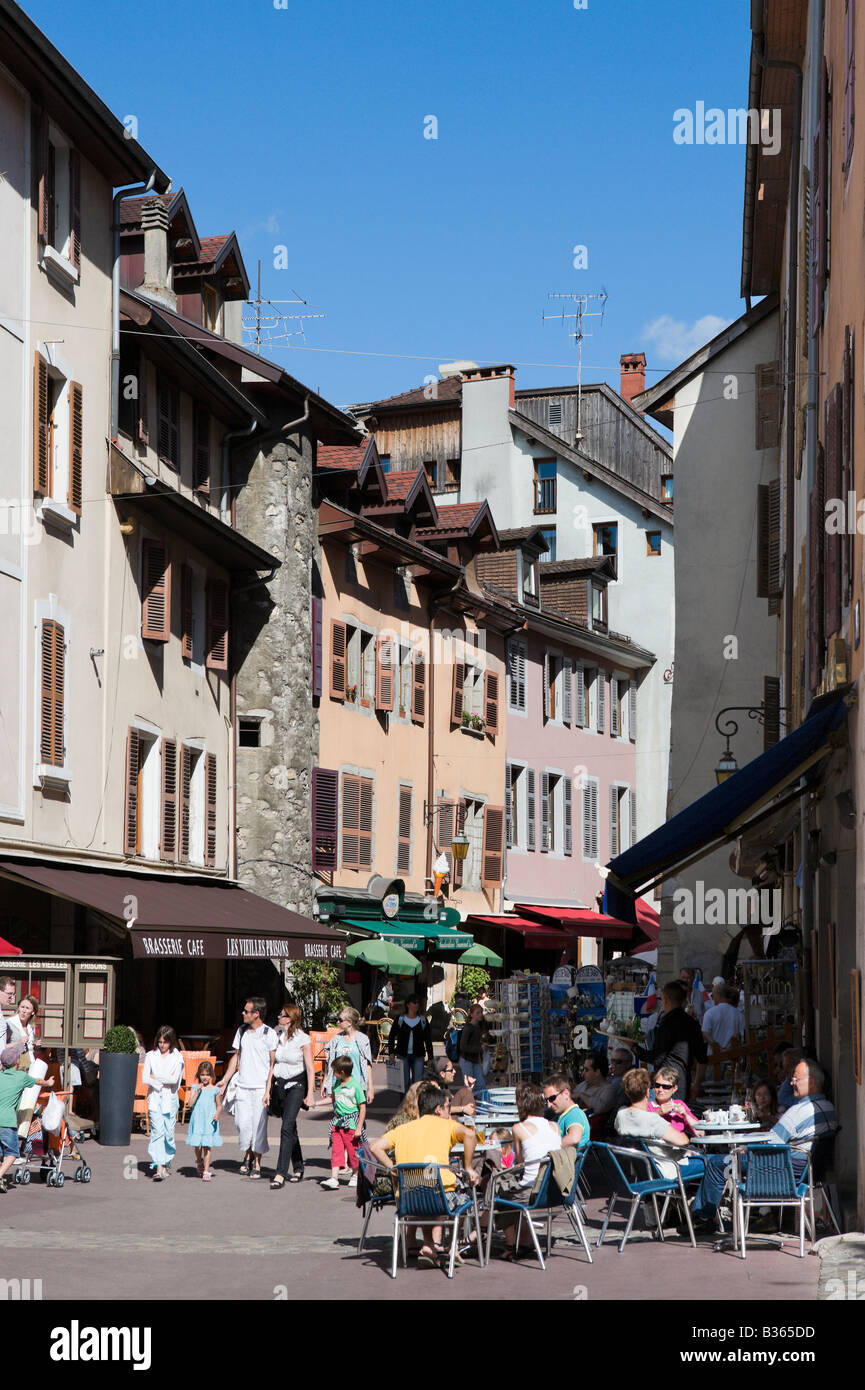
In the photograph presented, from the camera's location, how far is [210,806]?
88.9 feet

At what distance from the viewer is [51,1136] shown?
15.7m

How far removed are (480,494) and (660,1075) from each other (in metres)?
37.2

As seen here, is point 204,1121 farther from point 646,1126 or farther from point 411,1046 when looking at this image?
point 646,1126

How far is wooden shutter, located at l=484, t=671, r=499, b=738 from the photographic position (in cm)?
4019

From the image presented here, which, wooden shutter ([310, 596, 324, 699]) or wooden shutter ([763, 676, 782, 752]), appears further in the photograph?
wooden shutter ([310, 596, 324, 699])

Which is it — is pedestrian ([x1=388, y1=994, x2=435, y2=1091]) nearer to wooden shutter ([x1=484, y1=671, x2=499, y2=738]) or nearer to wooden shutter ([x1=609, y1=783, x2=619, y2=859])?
wooden shutter ([x1=484, y1=671, x2=499, y2=738])

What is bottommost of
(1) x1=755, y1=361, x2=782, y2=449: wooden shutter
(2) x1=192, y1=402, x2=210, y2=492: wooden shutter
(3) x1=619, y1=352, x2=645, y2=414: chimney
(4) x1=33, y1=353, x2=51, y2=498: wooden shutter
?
(4) x1=33, y1=353, x2=51, y2=498: wooden shutter

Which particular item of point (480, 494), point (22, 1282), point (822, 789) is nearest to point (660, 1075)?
point (822, 789)

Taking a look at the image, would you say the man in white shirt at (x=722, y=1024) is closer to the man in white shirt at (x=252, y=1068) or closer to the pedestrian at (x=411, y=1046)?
the pedestrian at (x=411, y=1046)

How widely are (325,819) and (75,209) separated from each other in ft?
40.5

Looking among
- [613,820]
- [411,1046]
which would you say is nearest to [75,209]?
[411,1046]

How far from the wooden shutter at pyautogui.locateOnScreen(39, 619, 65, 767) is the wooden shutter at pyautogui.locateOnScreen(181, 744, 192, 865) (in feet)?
16.3

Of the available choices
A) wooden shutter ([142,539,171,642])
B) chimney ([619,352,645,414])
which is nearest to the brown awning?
wooden shutter ([142,539,171,642])

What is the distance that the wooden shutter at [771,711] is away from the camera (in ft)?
80.1
